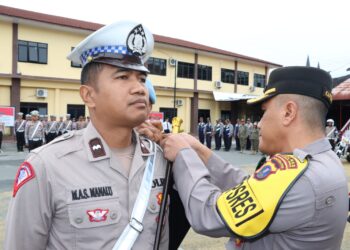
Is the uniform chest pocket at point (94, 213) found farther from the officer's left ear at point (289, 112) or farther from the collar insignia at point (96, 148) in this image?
the officer's left ear at point (289, 112)

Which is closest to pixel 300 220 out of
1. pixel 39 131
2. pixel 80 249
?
pixel 80 249

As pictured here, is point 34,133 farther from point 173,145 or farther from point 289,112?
point 289,112

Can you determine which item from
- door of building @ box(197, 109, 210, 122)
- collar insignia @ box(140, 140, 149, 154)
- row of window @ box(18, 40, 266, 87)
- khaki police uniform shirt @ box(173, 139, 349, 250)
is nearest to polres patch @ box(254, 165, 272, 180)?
khaki police uniform shirt @ box(173, 139, 349, 250)

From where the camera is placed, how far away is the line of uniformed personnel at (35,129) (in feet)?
41.6

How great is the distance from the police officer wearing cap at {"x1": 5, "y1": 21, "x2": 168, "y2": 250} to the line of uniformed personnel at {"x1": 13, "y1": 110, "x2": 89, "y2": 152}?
11.7m

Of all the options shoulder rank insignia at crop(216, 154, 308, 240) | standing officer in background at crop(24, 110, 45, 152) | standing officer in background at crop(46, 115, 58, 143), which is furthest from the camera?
standing officer in background at crop(46, 115, 58, 143)

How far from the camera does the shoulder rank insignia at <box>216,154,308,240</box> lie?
1.45 m

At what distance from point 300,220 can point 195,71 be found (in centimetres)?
2506

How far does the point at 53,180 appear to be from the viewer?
1.50 m

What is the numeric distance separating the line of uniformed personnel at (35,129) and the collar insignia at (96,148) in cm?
1176

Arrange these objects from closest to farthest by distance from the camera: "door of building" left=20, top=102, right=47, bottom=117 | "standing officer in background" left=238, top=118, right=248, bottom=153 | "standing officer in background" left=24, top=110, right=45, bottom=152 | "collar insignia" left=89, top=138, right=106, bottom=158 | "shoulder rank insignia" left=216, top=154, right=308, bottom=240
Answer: "shoulder rank insignia" left=216, top=154, right=308, bottom=240 < "collar insignia" left=89, top=138, right=106, bottom=158 < "standing officer in background" left=24, top=110, right=45, bottom=152 < "standing officer in background" left=238, top=118, right=248, bottom=153 < "door of building" left=20, top=102, right=47, bottom=117

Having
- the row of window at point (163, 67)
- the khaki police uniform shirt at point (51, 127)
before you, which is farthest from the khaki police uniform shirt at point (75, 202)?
the khaki police uniform shirt at point (51, 127)

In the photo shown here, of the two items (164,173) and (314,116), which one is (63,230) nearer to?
(164,173)

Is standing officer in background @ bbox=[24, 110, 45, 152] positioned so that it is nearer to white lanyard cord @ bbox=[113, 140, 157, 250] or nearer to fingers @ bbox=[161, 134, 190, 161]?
fingers @ bbox=[161, 134, 190, 161]
